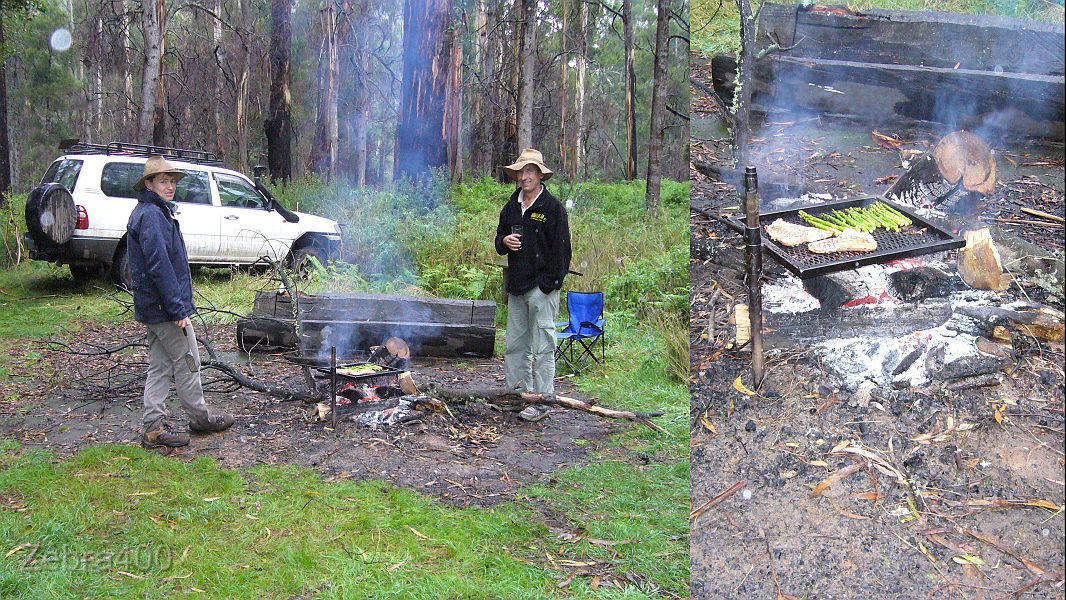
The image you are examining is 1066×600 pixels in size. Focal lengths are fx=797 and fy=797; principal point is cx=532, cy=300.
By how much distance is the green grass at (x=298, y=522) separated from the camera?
293cm

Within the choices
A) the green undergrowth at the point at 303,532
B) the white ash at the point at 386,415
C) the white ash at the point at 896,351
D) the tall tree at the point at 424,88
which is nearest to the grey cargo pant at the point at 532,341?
the white ash at the point at 386,415

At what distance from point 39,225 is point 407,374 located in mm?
2018

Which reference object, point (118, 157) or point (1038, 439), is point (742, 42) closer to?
point (1038, 439)

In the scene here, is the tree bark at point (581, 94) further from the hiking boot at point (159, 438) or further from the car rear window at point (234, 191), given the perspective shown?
the hiking boot at point (159, 438)

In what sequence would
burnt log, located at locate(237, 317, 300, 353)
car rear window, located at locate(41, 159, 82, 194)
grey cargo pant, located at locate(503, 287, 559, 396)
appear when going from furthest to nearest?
burnt log, located at locate(237, 317, 300, 353), grey cargo pant, located at locate(503, 287, 559, 396), car rear window, located at locate(41, 159, 82, 194)

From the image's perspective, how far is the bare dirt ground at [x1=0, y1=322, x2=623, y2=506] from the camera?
12.5 feet

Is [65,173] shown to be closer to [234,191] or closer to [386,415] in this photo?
[234,191]

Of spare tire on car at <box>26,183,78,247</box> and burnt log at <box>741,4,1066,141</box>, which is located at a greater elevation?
burnt log at <box>741,4,1066,141</box>

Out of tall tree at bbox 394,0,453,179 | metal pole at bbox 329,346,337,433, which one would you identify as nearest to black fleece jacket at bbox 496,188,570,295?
tall tree at bbox 394,0,453,179

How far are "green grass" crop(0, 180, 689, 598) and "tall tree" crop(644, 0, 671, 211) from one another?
3.78ft

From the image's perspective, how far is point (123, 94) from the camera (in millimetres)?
4227

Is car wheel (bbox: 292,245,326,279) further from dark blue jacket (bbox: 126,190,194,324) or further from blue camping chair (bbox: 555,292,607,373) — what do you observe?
blue camping chair (bbox: 555,292,607,373)

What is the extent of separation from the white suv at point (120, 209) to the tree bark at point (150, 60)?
137 millimetres

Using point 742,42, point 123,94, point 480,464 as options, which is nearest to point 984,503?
point 742,42
